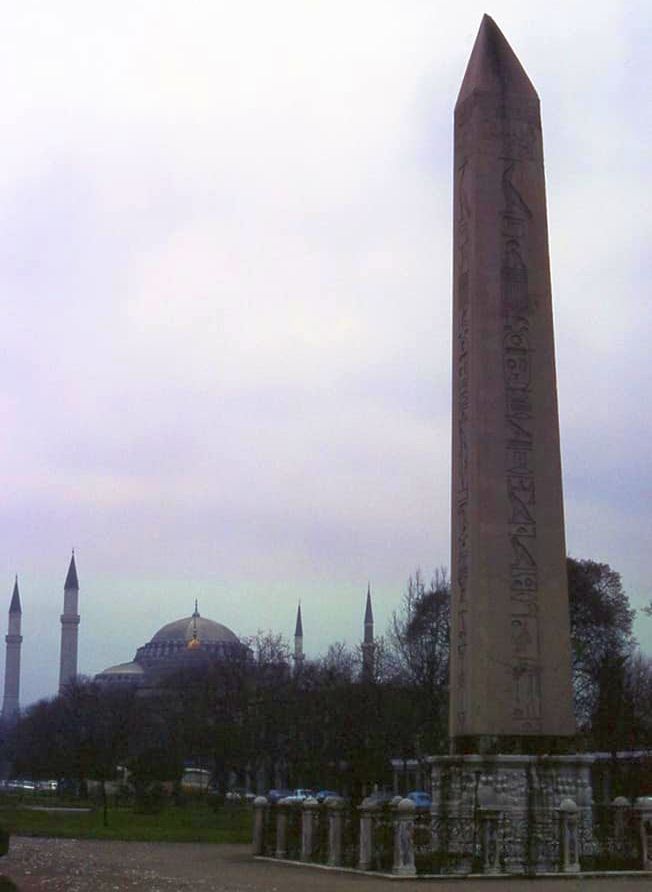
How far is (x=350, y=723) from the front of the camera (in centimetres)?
4453

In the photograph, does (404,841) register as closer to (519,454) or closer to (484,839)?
(484,839)

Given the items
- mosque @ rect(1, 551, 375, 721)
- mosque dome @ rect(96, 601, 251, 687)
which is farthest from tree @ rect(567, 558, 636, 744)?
mosque dome @ rect(96, 601, 251, 687)

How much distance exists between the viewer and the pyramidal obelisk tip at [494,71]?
20.5m

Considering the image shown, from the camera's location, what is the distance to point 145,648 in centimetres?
12838

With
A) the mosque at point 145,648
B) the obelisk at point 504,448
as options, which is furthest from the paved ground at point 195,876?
the mosque at point 145,648

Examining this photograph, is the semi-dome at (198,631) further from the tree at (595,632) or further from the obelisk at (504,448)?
the obelisk at (504,448)

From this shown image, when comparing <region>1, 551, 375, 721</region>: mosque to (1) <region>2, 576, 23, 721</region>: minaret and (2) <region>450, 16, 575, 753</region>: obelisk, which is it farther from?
(2) <region>450, 16, 575, 753</region>: obelisk

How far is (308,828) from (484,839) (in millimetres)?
4009

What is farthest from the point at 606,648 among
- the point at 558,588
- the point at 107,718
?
the point at 558,588

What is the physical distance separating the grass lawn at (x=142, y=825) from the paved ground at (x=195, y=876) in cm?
572

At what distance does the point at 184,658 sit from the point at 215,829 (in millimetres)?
73565

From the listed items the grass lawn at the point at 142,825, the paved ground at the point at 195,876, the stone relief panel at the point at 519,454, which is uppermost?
the stone relief panel at the point at 519,454

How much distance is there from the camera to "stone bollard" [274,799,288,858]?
22.5 m

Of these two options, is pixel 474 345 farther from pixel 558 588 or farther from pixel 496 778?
pixel 496 778
